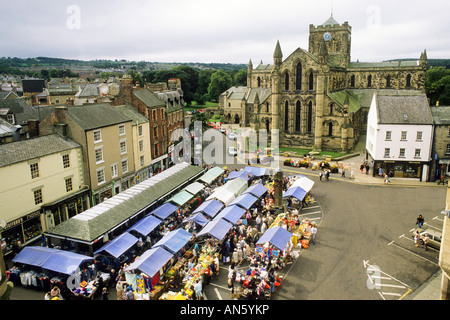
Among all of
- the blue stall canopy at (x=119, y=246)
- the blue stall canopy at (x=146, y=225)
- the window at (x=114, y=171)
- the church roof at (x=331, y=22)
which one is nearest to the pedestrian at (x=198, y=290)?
the blue stall canopy at (x=119, y=246)

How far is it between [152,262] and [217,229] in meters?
5.32

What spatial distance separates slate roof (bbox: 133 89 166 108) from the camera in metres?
36.4

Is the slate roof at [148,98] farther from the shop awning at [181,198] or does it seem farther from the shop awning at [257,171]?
the shop awning at [181,198]

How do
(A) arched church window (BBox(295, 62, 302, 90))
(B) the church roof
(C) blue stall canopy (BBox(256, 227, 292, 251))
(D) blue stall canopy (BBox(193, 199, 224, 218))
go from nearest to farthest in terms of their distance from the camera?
1. (C) blue stall canopy (BBox(256, 227, 292, 251))
2. (D) blue stall canopy (BBox(193, 199, 224, 218))
3. (A) arched church window (BBox(295, 62, 302, 90))
4. (B) the church roof

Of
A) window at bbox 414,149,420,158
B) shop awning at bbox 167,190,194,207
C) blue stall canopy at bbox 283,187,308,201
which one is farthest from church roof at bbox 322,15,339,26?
shop awning at bbox 167,190,194,207

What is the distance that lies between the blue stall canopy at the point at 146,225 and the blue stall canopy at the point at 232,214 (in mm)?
4226

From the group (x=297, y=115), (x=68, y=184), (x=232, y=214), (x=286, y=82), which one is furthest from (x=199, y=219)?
(x=286, y=82)

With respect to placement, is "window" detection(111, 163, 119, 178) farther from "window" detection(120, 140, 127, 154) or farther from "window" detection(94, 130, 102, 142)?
"window" detection(94, 130, 102, 142)

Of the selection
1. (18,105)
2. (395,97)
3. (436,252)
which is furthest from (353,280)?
(18,105)

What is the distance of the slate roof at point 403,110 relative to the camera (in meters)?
35.1

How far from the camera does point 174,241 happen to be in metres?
19.7

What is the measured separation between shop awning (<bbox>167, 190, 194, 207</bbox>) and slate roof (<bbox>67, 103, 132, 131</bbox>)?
9.13m

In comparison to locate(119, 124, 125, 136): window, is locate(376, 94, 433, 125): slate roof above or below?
above

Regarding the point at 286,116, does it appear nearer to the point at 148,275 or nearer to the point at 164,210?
the point at 164,210
